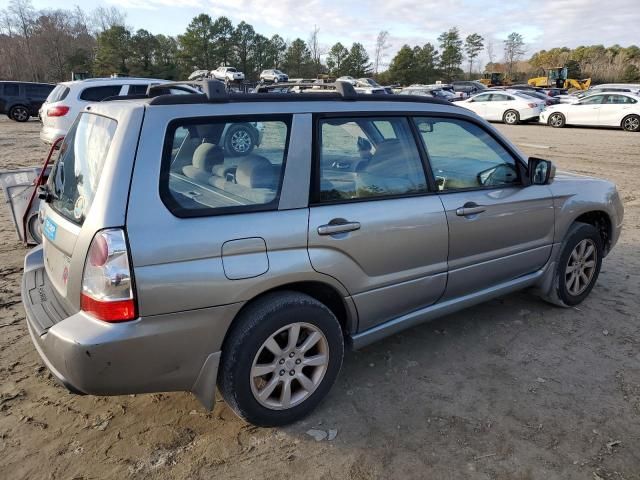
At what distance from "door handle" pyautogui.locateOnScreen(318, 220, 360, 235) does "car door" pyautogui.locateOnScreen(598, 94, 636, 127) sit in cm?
2005

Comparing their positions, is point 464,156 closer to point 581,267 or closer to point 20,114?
point 581,267

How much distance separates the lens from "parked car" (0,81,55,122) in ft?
69.3

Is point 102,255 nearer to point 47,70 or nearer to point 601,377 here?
point 601,377

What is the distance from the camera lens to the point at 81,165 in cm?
252

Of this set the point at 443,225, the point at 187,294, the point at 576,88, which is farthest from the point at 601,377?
the point at 576,88

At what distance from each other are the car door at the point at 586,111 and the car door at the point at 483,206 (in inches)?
740

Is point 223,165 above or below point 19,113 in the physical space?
above

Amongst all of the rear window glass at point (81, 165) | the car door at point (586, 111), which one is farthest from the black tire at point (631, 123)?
the rear window glass at point (81, 165)

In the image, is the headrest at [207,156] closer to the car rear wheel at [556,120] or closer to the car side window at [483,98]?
the car rear wheel at [556,120]

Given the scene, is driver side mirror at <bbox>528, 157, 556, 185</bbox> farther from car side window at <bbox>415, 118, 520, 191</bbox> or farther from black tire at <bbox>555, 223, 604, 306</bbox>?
black tire at <bbox>555, 223, 604, 306</bbox>

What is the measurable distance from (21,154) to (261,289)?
40.0ft

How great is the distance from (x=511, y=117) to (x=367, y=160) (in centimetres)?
2126

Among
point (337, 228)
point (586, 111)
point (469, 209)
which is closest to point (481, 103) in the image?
point (586, 111)

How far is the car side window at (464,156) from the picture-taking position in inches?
126
